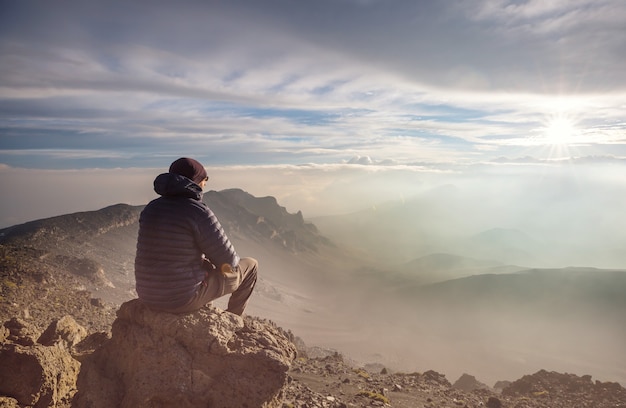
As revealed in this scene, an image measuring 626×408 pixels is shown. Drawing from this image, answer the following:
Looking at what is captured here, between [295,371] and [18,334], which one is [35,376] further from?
[295,371]

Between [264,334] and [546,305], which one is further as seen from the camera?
[546,305]

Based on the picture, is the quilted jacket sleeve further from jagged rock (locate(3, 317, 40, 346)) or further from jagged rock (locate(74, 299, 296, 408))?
jagged rock (locate(3, 317, 40, 346))

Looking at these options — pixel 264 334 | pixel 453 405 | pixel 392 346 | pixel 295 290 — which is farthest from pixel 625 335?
pixel 264 334

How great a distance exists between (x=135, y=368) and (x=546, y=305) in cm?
10439

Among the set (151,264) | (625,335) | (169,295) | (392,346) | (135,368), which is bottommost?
(392,346)

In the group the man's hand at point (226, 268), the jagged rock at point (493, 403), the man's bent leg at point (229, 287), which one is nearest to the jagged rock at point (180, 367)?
the man's bent leg at point (229, 287)

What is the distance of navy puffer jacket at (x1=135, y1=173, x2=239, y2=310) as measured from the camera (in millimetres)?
5309

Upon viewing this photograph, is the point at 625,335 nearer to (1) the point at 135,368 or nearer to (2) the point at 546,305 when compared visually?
(2) the point at 546,305

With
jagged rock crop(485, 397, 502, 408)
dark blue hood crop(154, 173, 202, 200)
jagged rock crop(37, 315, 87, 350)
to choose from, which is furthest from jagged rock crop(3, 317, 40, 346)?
jagged rock crop(485, 397, 502, 408)

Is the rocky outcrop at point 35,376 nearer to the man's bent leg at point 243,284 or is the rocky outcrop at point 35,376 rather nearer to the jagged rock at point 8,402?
the jagged rock at point 8,402

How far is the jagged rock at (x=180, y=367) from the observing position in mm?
5742

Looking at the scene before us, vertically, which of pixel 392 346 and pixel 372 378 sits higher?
pixel 372 378

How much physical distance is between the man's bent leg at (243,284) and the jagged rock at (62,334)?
515 centimetres

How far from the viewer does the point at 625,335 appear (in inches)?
2948
